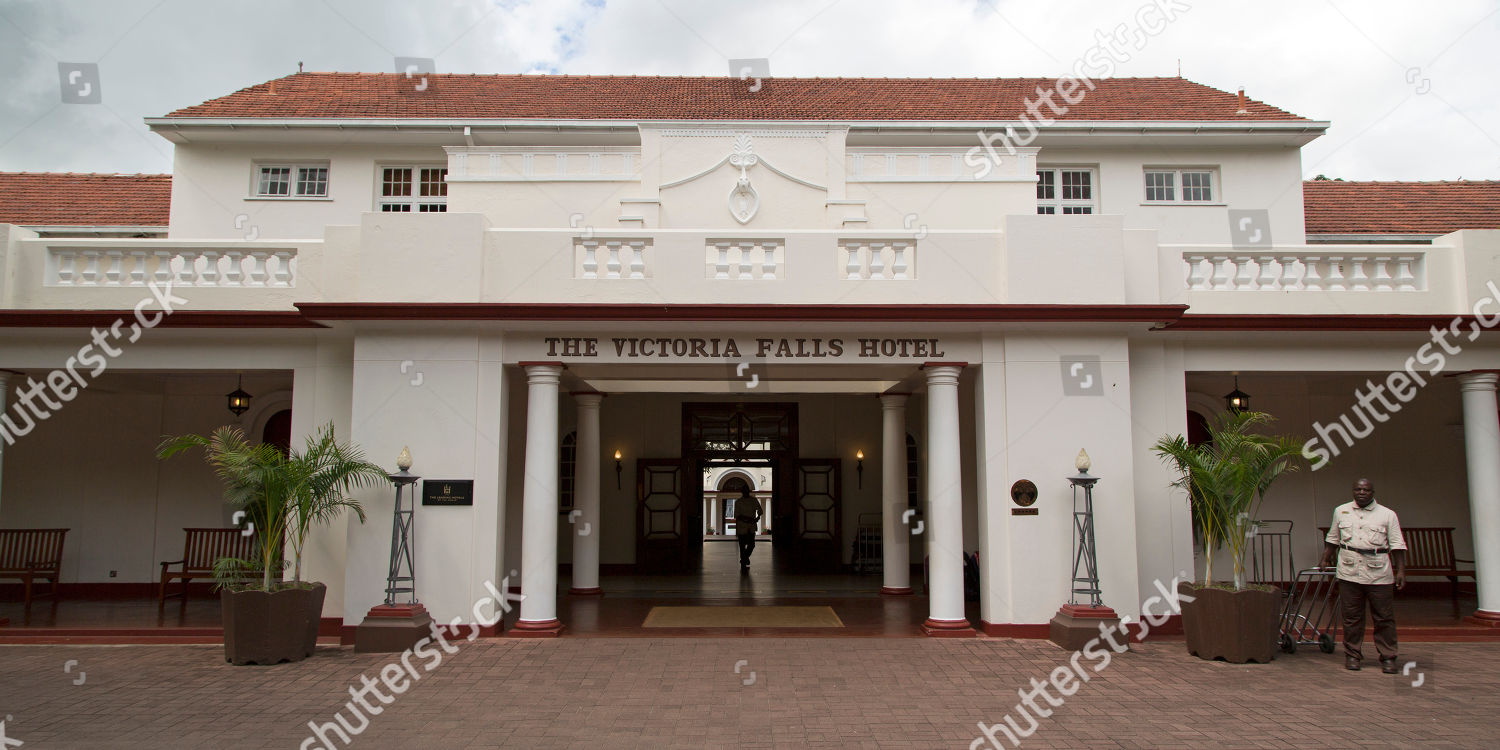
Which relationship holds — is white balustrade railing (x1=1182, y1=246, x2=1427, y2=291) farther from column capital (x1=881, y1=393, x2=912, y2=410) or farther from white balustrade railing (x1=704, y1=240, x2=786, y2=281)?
white balustrade railing (x1=704, y1=240, x2=786, y2=281)

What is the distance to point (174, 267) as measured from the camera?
10.3 m

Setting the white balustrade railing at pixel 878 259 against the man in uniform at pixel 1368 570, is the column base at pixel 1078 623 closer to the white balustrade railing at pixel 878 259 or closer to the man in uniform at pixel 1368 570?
the man in uniform at pixel 1368 570

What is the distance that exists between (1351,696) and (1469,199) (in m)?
14.3

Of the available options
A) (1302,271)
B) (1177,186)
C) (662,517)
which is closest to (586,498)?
(662,517)

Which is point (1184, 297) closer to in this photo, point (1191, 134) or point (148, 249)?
point (1191, 134)

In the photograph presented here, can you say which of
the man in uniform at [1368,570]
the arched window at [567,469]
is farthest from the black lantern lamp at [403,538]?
the man in uniform at [1368,570]

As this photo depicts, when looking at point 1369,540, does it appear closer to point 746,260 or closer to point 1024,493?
point 1024,493

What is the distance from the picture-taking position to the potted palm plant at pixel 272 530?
848 cm

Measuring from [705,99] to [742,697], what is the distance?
13.0 meters

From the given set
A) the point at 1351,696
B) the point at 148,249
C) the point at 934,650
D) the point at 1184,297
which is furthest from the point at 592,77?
the point at 1351,696

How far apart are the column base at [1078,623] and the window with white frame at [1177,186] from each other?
9396 millimetres

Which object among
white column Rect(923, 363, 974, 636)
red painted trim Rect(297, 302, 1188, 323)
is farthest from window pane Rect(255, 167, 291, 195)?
white column Rect(923, 363, 974, 636)

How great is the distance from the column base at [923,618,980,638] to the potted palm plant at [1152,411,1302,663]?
2.14m

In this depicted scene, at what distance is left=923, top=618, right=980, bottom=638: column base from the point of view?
31.7ft
